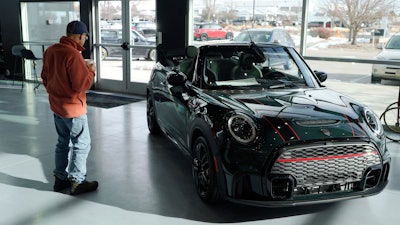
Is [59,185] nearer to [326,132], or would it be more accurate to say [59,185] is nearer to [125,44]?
[326,132]

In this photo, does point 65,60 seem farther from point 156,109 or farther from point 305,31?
point 305,31

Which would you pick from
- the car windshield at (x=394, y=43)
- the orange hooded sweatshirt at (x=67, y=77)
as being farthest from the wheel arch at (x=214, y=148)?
the car windshield at (x=394, y=43)

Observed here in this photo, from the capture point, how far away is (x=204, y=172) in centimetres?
323

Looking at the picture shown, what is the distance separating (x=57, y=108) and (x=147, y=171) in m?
1.14

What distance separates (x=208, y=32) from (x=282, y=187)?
5.45 m

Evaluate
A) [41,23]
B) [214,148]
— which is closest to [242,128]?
[214,148]

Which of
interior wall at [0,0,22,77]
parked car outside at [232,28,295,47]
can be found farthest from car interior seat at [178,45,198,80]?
interior wall at [0,0,22,77]

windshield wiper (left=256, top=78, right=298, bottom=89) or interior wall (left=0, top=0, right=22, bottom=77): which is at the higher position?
interior wall (left=0, top=0, right=22, bottom=77)

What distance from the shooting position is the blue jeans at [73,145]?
11.0 ft

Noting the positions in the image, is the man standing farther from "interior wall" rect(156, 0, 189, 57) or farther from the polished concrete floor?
"interior wall" rect(156, 0, 189, 57)

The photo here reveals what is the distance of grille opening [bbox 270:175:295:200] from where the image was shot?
2721 mm

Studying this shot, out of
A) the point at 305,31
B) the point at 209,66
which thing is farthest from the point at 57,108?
the point at 305,31

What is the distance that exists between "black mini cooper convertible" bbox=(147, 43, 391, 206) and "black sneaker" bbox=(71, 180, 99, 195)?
2.86 ft

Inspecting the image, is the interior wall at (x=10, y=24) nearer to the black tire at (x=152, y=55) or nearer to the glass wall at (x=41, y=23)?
the glass wall at (x=41, y=23)
